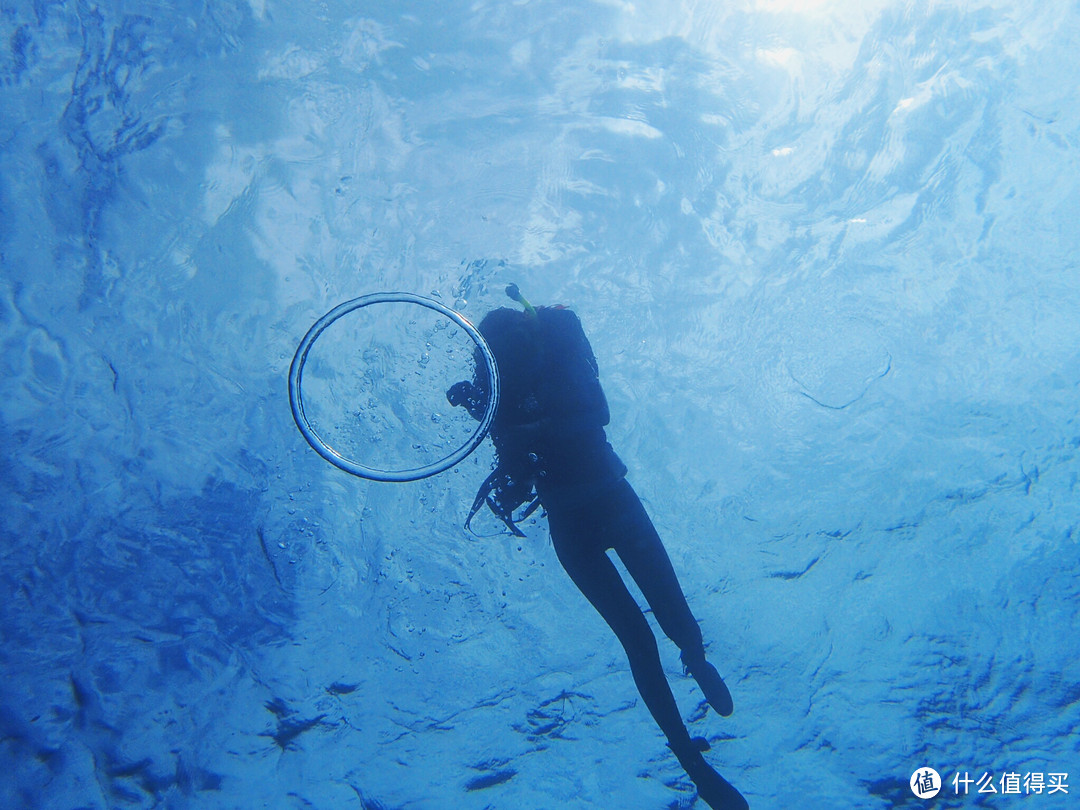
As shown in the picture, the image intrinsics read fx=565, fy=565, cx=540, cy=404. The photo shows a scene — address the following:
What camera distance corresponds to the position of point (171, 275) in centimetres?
679

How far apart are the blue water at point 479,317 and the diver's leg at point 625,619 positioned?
7.87 feet

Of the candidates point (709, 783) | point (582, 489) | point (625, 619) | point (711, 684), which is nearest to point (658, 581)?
point (625, 619)

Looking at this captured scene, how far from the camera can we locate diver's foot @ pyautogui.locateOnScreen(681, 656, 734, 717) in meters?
5.63

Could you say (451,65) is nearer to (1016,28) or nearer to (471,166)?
(471,166)

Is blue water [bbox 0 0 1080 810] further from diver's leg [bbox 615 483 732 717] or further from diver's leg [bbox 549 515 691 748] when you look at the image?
diver's leg [bbox 615 483 732 717]

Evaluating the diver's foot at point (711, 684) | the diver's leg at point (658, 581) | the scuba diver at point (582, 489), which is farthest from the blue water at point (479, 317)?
the diver's foot at point (711, 684)

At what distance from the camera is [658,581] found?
5828 mm

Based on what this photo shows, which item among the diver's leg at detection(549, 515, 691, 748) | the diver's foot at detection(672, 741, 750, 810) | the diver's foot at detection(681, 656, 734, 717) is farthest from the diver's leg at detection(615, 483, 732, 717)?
the diver's foot at detection(672, 741, 750, 810)

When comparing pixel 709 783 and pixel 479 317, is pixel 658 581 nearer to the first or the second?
pixel 709 783

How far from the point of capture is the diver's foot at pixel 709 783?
18.3 ft

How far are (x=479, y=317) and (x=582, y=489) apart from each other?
2730 millimetres

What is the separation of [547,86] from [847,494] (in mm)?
7566

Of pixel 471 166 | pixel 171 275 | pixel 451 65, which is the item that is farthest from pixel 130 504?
pixel 451 65

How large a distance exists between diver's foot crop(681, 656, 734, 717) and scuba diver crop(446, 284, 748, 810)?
0.01 metres
